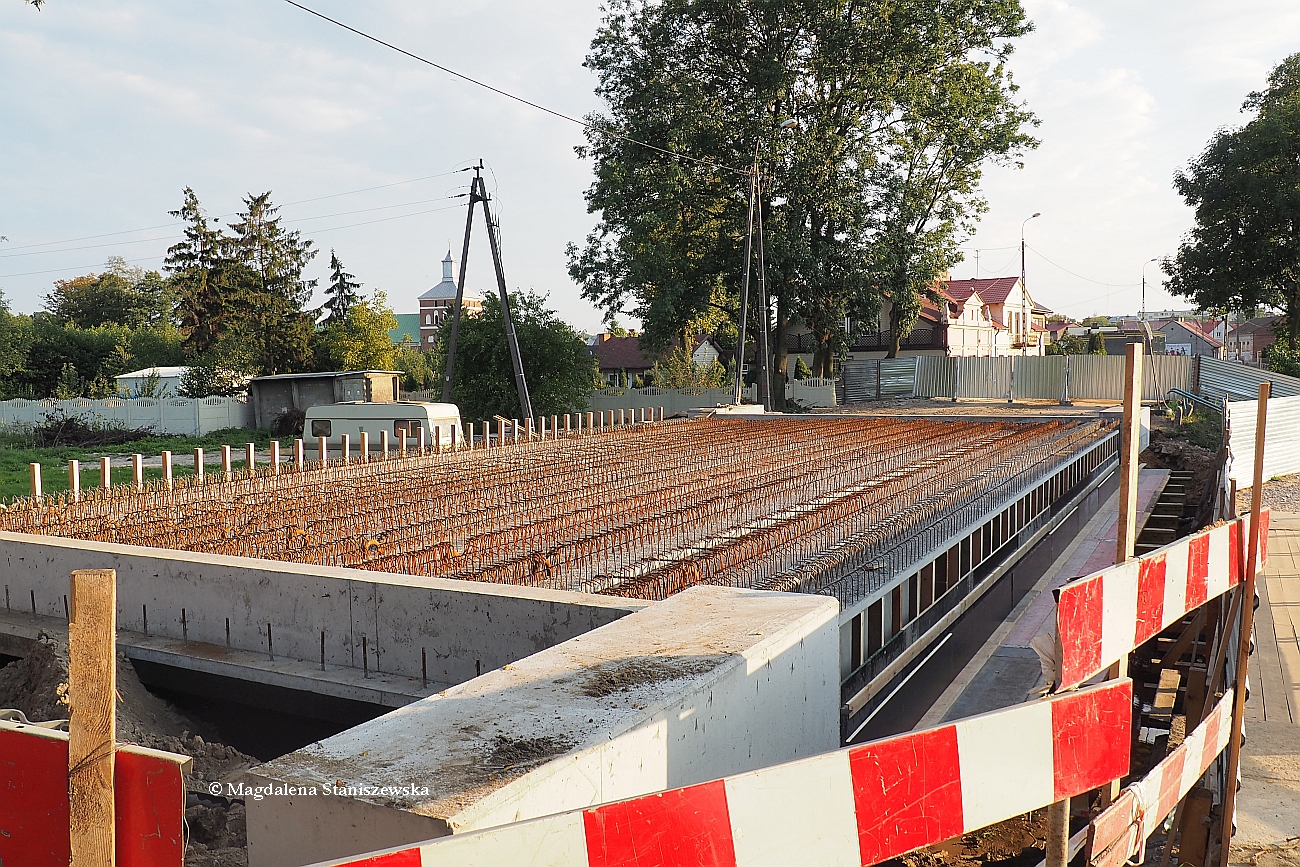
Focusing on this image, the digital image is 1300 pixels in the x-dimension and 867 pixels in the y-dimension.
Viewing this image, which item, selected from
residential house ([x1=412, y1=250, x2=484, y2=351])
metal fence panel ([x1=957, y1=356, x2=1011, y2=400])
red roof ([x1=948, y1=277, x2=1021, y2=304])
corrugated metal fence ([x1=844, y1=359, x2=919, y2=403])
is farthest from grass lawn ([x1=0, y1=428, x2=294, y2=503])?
residential house ([x1=412, y1=250, x2=484, y2=351])

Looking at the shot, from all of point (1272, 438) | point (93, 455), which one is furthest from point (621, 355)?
point (1272, 438)

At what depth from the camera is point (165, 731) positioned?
189 inches

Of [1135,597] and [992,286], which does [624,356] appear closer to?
[992,286]

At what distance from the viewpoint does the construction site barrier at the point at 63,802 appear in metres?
1.84

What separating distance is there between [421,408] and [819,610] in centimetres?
1602

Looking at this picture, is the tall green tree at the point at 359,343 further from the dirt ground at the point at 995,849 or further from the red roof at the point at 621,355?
the dirt ground at the point at 995,849

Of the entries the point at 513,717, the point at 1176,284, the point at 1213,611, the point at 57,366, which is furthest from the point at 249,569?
the point at 57,366

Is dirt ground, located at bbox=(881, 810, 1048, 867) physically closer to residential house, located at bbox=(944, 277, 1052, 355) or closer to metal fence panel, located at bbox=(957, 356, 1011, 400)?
metal fence panel, located at bbox=(957, 356, 1011, 400)

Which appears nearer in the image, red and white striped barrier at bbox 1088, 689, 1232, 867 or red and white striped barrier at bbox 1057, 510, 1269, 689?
red and white striped barrier at bbox 1057, 510, 1269, 689

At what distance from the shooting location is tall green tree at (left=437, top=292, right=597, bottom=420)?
3275 centimetres

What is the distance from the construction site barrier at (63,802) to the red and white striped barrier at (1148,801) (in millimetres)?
2422

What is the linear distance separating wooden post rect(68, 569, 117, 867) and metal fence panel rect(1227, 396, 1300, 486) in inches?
606

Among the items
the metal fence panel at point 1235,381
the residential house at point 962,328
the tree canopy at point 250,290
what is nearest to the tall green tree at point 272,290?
the tree canopy at point 250,290

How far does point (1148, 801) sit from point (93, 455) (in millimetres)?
28595
